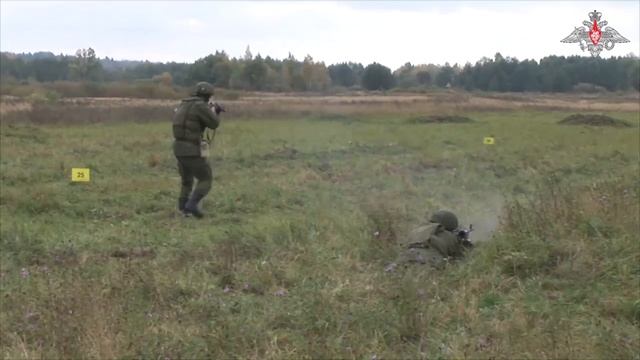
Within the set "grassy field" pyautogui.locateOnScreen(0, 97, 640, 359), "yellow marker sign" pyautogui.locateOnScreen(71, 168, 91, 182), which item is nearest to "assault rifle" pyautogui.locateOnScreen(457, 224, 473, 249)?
"grassy field" pyautogui.locateOnScreen(0, 97, 640, 359)

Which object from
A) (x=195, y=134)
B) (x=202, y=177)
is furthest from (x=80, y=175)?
(x=195, y=134)

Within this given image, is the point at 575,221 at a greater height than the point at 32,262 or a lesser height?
greater

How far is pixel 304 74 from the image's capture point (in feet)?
270

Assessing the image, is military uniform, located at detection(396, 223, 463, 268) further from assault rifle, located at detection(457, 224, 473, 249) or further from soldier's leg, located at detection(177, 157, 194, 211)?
soldier's leg, located at detection(177, 157, 194, 211)

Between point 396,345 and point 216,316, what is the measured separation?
3.95 ft

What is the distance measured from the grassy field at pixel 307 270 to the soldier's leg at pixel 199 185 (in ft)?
0.66

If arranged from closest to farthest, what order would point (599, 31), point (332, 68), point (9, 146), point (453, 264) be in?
point (453, 264), point (599, 31), point (9, 146), point (332, 68)

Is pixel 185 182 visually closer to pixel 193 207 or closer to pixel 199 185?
pixel 199 185

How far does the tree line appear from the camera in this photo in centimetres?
5228

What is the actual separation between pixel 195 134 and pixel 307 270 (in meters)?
3.59

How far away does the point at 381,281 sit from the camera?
16.8 feet

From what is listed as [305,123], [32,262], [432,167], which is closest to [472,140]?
[432,167]

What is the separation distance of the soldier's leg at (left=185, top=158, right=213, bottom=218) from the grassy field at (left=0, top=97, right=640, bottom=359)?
20 centimetres

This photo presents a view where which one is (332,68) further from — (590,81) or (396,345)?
(396,345)
